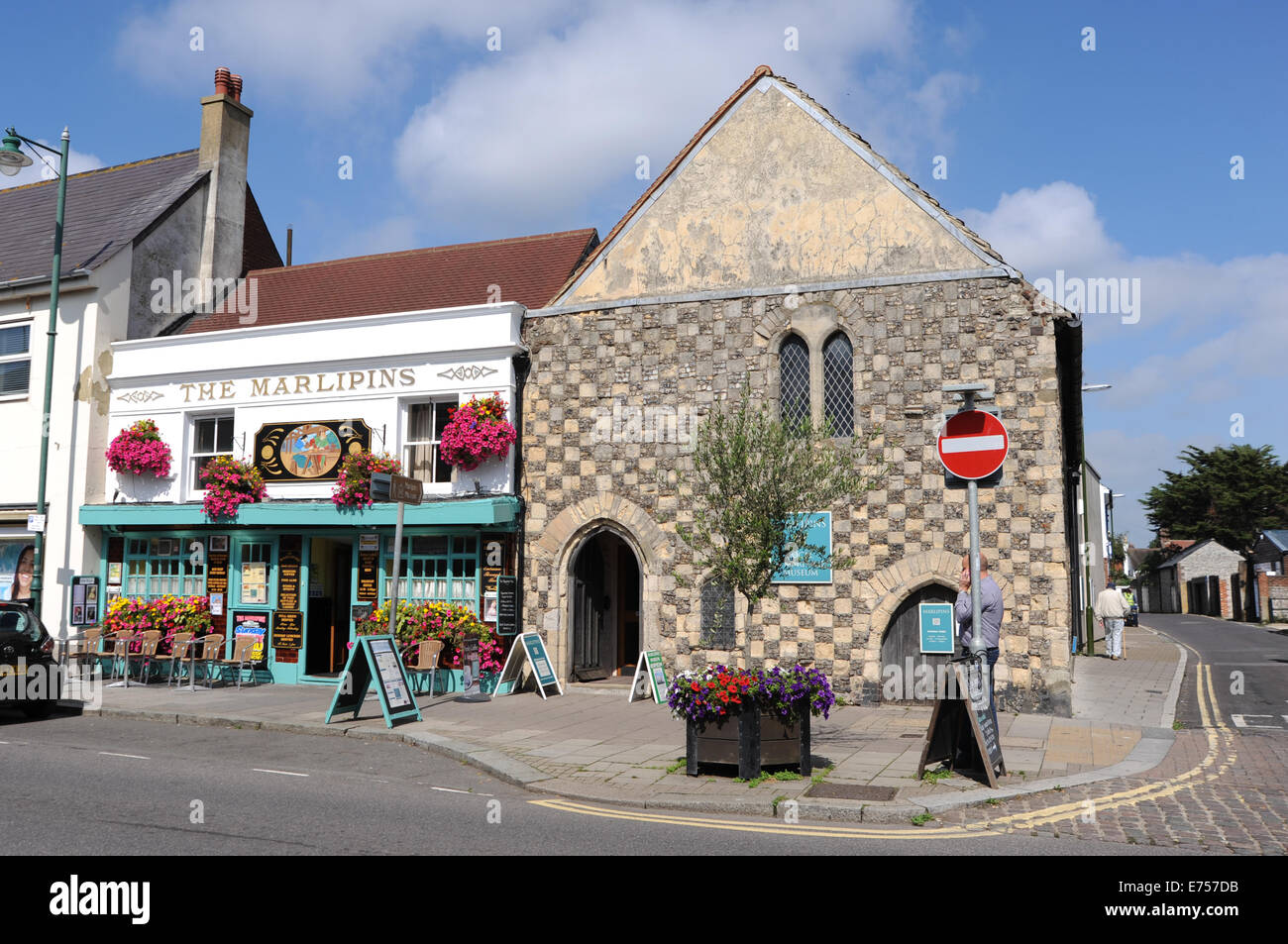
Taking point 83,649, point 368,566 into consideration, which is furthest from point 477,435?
point 83,649

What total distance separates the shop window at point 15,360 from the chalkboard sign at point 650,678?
13030mm

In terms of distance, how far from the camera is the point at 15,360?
62.1 feet

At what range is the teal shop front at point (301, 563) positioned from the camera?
16.0m

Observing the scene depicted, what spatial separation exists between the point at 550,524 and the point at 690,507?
2346 mm

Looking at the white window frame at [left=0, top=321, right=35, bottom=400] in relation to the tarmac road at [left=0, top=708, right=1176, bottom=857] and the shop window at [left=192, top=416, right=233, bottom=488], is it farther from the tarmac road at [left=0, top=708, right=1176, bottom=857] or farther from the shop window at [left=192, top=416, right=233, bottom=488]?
the tarmac road at [left=0, top=708, right=1176, bottom=857]

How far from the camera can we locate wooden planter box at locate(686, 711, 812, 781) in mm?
8883

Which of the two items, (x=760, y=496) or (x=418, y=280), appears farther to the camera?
(x=418, y=280)

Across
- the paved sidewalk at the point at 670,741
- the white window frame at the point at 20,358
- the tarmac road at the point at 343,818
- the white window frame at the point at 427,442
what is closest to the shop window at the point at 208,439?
the white window frame at the point at 20,358

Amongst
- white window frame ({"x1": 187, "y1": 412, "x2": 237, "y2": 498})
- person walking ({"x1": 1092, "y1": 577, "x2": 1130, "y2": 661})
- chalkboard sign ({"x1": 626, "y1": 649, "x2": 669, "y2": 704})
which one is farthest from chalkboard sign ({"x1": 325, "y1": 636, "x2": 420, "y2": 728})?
person walking ({"x1": 1092, "y1": 577, "x2": 1130, "y2": 661})

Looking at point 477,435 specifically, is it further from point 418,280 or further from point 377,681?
point 418,280

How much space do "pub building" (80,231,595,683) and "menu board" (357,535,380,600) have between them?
2 cm

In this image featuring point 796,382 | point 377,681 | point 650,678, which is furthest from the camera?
point 796,382

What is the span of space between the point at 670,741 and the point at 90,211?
17.7 metres
